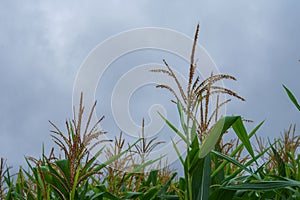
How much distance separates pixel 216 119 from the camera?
211 cm

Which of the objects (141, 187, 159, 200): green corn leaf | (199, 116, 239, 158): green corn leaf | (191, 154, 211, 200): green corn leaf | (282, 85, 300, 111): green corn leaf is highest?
(282, 85, 300, 111): green corn leaf

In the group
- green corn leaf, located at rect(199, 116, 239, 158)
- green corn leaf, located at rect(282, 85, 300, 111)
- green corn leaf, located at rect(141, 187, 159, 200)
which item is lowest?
green corn leaf, located at rect(199, 116, 239, 158)

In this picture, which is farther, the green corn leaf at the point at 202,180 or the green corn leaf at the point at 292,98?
the green corn leaf at the point at 292,98

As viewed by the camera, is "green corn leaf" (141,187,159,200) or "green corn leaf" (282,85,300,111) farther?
"green corn leaf" (141,187,159,200)

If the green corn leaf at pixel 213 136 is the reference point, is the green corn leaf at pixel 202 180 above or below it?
below

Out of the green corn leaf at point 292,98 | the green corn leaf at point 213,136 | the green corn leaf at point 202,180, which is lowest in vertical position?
the green corn leaf at point 202,180

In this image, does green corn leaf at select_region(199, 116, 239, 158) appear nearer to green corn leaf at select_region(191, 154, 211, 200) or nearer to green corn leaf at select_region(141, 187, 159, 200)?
green corn leaf at select_region(191, 154, 211, 200)

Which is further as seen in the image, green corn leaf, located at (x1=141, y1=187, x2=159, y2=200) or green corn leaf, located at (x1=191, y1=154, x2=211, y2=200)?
green corn leaf, located at (x1=141, y1=187, x2=159, y2=200)

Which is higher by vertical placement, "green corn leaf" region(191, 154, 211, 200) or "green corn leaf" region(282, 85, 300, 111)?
"green corn leaf" region(282, 85, 300, 111)

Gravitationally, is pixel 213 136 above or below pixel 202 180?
above

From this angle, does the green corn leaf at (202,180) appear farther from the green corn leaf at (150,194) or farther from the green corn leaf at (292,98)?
the green corn leaf at (292,98)

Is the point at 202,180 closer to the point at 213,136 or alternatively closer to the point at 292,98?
the point at 213,136

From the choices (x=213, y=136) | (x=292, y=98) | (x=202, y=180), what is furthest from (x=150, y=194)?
(x=292, y=98)

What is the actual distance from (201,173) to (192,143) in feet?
0.47
